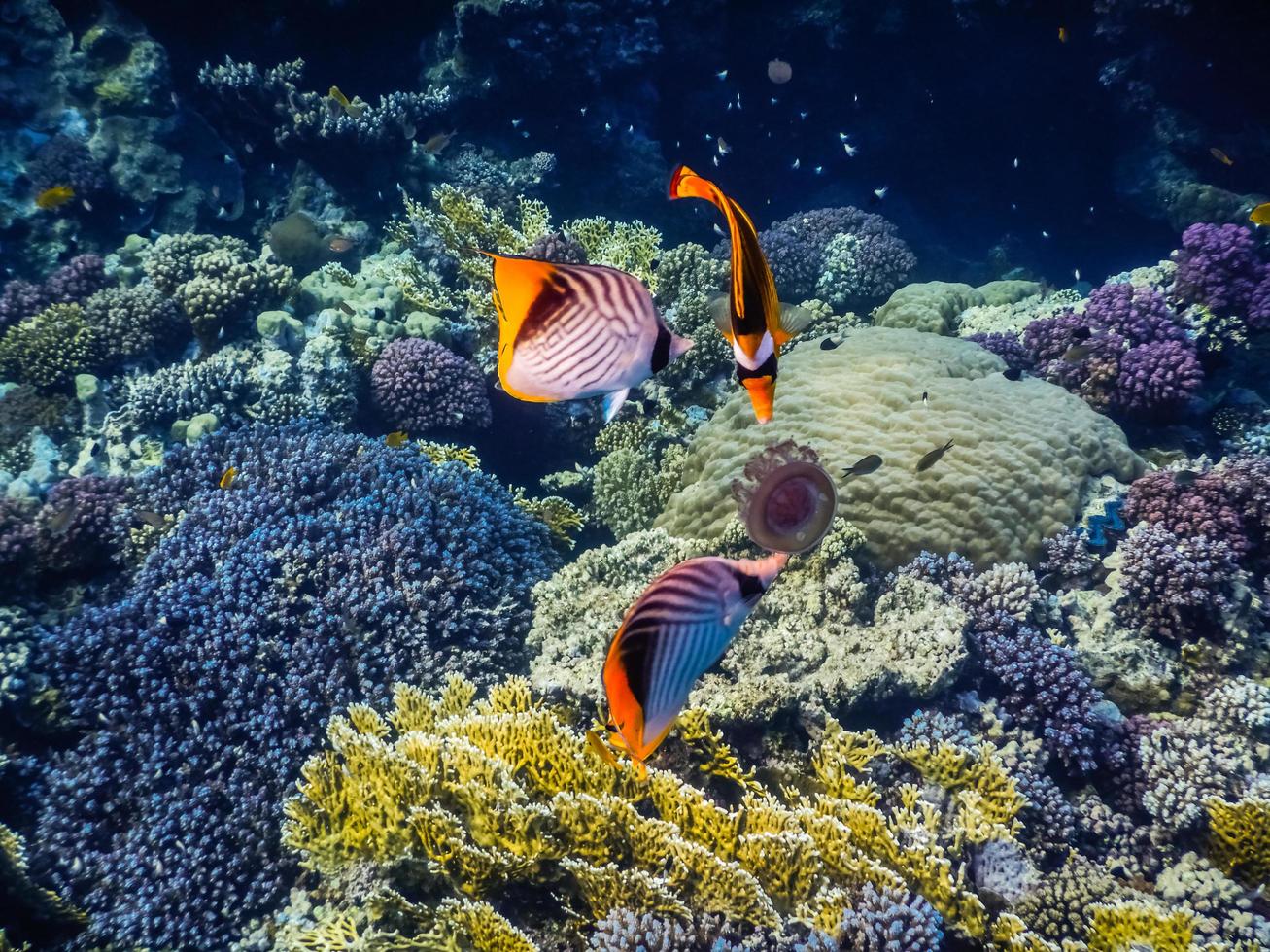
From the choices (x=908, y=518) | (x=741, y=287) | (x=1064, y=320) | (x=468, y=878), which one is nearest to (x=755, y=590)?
(x=741, y=287)

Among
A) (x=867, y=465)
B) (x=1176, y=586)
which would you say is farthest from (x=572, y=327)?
(x=1176, y=586)

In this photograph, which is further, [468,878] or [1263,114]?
[1263,114]

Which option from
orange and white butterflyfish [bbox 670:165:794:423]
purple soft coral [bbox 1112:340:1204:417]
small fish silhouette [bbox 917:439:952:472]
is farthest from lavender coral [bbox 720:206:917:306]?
orange and white butterflyfish [bbox 670:165:794:423]

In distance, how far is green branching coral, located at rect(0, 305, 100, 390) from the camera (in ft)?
22.0

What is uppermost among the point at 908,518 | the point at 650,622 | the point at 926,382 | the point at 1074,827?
the point at 926,382

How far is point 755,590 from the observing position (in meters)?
1.31

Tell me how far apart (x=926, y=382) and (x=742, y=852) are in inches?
180

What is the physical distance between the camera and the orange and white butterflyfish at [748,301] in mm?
1172

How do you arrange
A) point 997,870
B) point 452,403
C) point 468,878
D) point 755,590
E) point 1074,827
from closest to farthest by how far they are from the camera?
1. point 755,590
2. point 468,878
3. point 997,870
4. point 1074,827
5. point 452,403

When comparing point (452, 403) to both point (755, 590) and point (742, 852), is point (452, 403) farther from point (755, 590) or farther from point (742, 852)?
point (755, 590)

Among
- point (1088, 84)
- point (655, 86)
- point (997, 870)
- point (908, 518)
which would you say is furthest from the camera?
point (1088, 84)

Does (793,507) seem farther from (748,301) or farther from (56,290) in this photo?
(56,290)

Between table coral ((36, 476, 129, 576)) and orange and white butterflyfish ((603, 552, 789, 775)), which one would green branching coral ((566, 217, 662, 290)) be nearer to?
table coral ((36, 476, 129, 576))

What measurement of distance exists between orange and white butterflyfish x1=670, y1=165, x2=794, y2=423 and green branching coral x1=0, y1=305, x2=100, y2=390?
26.0 feet
